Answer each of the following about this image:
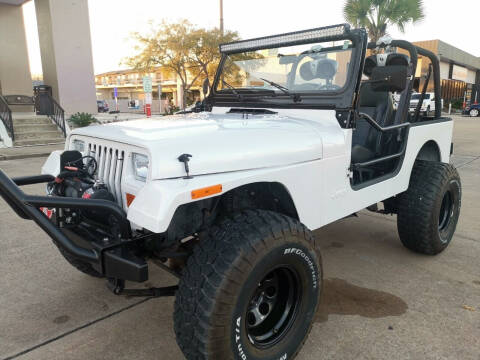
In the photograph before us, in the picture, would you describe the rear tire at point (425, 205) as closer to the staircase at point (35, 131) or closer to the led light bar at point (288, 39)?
the led light bar at point (288, 39)

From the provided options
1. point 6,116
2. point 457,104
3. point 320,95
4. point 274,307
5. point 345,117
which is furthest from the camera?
point 457,104

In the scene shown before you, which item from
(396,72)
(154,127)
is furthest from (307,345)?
(396,72)

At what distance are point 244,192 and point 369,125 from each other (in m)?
1.78

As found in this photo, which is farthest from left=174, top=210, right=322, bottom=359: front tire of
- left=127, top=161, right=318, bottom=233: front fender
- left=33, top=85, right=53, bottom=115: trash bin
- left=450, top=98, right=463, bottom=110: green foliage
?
left=450, top=98, right=463, bottom=110: green foliage

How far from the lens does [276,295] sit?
226 centimetres

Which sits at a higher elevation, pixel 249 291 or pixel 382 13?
pixel 382 13

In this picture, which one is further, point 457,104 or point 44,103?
point 457,104

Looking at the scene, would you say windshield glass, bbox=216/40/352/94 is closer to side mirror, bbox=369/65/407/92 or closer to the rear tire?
side mirror, bbox=369/65/407/92

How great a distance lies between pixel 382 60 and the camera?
3.05 metres

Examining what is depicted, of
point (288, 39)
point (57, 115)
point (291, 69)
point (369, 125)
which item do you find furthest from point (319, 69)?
point (57, 115)

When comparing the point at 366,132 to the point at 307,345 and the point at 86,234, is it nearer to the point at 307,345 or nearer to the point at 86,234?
the point at 307,345

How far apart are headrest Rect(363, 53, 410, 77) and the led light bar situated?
1.39 ft

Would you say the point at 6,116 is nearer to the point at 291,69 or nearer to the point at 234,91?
the point at 234,91

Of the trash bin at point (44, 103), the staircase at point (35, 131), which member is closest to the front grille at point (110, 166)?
the staircase at point (35, 131)
